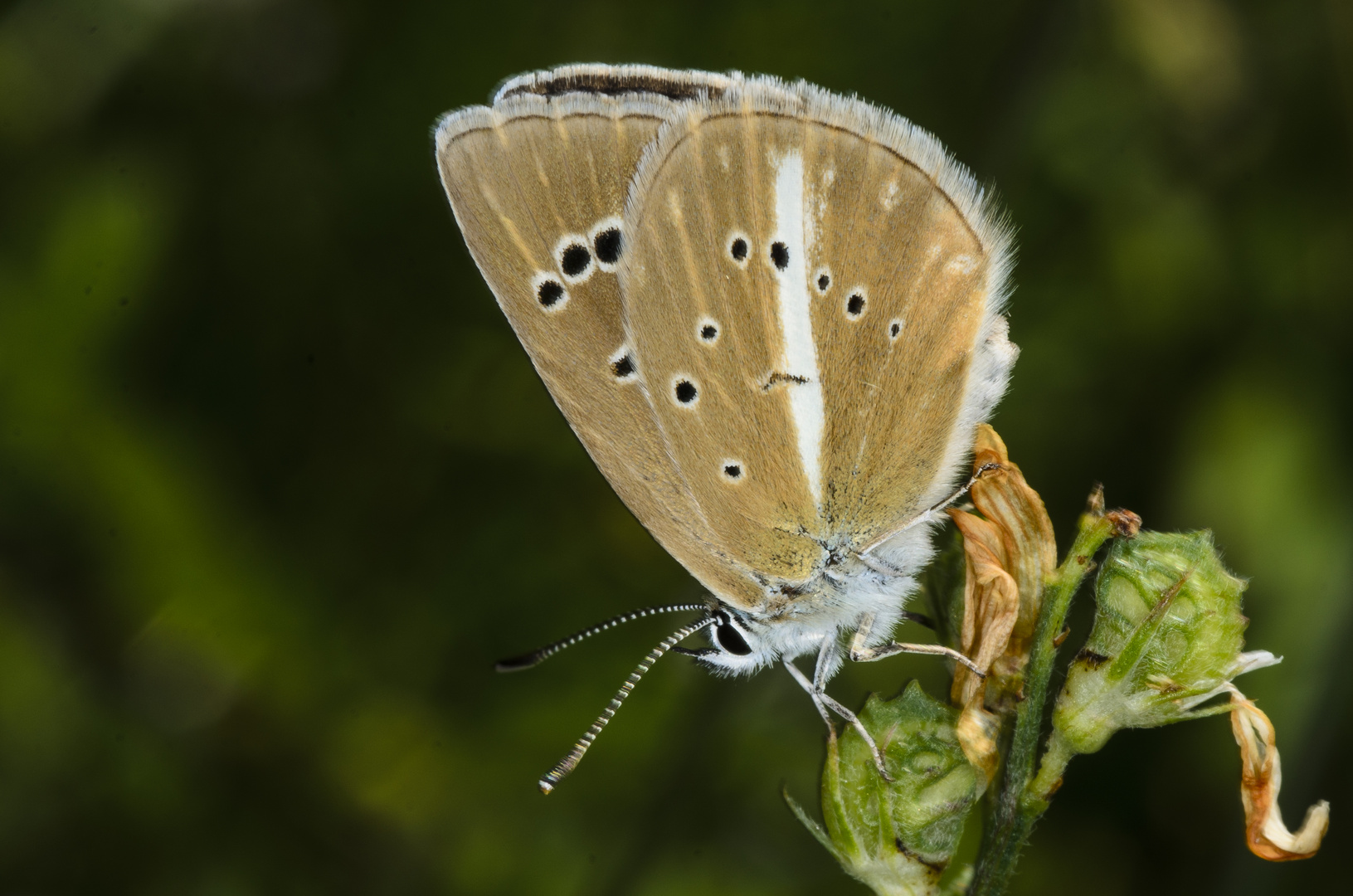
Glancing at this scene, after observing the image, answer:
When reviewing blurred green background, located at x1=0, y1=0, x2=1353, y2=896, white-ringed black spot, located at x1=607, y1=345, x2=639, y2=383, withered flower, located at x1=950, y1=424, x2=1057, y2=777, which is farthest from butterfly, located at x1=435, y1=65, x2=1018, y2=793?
blurred green background, located at x1=0, y1=0, x2=1353, y2=896

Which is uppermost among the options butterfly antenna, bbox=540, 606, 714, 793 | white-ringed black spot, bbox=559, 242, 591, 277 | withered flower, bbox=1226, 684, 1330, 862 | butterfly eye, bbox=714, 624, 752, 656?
white-ringed black spot, bbox=559, 242, 591, 277

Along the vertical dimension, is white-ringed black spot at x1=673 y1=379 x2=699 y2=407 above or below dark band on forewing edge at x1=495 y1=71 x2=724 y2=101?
below

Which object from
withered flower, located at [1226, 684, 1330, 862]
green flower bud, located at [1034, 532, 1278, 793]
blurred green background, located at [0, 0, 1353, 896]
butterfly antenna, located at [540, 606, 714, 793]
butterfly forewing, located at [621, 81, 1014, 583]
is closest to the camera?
green flower bud, located at [1034, 532, 1278, 793]

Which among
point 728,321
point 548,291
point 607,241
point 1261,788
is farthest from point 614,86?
point 1261,788

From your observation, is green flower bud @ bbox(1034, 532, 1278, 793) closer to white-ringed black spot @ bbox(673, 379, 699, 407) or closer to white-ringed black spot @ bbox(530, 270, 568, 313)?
white-ringed black spot @ bbox(673, 379, 699, 407)

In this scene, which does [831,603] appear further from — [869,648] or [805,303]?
[805,303]

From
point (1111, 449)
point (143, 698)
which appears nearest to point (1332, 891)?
point (1111, 449)
